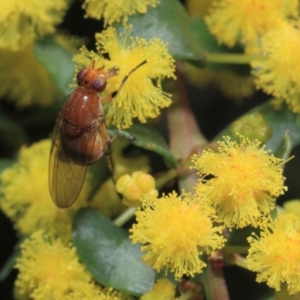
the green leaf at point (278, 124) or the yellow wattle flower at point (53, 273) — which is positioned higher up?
the yellow wattle flower at point (53, 273)

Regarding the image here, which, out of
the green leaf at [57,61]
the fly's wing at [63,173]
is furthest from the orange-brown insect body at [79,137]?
the green leaf at [57,61]

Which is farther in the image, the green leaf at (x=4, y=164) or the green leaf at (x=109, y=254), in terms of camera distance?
the green leaf at (x=4, y=164)

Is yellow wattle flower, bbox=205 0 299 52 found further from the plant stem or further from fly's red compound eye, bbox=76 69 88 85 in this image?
fly's red compound eye, bbox=76 69 88 85

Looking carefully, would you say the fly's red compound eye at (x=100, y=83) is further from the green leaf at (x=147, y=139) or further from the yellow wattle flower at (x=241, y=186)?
the yellow wattle flower at (x=241, y=186)

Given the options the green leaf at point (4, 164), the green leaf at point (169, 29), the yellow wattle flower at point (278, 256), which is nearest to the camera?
the yellow wattle flower at point (278, 256)

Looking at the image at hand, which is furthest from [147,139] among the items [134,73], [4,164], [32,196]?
[4,164]

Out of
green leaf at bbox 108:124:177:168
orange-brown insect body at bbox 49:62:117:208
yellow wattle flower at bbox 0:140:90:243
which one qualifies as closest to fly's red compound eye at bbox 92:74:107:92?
orange-brown insect body at bbox 49:62:117:208
